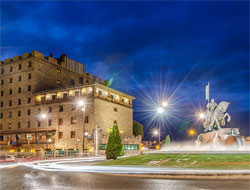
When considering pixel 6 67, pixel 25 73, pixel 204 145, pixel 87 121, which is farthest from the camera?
pixel 6 67

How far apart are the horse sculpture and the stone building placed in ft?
74.8

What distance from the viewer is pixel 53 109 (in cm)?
5788

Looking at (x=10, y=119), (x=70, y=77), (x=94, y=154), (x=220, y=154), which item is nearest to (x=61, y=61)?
(x=70, y=77)

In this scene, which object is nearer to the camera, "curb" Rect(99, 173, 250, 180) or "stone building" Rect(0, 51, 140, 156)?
"curb" Rect(99, 173, 250, 180)

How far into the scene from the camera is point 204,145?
28.7 meters

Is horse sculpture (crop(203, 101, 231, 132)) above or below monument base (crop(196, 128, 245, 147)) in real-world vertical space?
above

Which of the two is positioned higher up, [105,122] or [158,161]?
[105,122]

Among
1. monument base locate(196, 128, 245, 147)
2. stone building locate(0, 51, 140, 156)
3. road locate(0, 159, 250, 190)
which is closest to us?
road locate(0, 159, 250, 190)

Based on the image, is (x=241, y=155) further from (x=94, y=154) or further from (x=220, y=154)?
(x=94, y=154)

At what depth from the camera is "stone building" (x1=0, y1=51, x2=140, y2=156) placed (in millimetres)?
52719

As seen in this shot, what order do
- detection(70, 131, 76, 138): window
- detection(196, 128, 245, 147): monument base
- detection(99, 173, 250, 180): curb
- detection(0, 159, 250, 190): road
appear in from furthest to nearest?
detection(70, 131, 76, 138): window < detection(196, 128, 245, 147): monument base < detection(99, 173, 250, 180): curb < detection(0, 159, 250, 190): road

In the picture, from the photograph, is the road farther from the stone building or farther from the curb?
the stone building

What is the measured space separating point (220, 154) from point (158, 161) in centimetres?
562

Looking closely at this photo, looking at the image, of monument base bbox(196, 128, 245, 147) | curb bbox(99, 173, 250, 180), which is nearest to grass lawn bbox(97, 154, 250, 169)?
curb bbox(99, 173, 250, 180)
